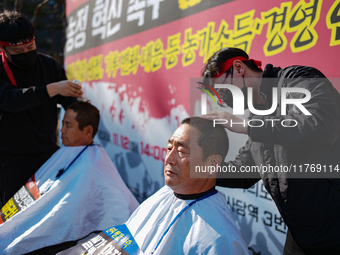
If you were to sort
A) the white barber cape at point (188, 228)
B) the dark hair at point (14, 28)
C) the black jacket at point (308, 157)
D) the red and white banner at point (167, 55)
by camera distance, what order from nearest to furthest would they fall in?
the black jacket at point (308, 157) < the white barber cape at point (188, 228) < the red and white banner at point (167, 55) < the dark hair at point (14, 28)

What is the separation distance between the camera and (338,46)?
1.47m

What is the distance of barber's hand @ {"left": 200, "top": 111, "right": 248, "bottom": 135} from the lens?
116 centimetres

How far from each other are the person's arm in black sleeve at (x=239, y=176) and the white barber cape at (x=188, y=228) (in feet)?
0.35

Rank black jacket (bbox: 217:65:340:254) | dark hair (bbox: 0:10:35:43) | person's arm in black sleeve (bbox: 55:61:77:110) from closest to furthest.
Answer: black jacket (bbox: 217:65:340:254) → dark hair (bbox: 0:10:35:43) → person's arm in black sleeve (bbox: 55:61:77:110)

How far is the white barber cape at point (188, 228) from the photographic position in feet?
3.76

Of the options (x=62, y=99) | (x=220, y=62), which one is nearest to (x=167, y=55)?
(x=62, y=99)

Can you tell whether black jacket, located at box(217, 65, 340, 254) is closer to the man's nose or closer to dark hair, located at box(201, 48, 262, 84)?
dark hair, located at box(201, 48, 262, 84)

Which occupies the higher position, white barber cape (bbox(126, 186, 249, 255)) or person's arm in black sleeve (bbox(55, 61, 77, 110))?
person's arm in black sleeve (bbox(55, 61, 77, 110))

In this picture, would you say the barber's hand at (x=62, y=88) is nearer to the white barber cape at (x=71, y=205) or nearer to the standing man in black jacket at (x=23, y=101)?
the standing man in black jacket at (x=23, y=101)

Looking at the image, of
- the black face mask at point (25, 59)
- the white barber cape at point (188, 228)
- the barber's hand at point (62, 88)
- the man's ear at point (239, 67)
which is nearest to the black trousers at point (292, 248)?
the white barber cape at point (188, 228)

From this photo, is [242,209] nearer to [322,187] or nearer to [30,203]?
[322,187]

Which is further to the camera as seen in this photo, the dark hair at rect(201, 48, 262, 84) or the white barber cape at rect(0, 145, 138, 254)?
the white barber cape at rect(0, 145, 138, 254)

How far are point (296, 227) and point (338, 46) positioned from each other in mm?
876

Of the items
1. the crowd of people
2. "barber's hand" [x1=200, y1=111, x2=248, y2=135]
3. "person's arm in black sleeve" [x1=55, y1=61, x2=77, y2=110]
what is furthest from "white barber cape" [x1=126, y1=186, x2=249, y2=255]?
"person's arm in black sleeve" [x1=55, y1=61, x2=77, y2=110]
